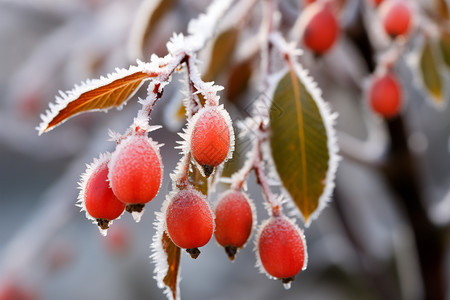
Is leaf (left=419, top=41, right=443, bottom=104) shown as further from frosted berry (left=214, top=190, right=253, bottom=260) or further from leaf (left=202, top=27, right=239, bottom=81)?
frosted berry (left=214, top=190, right=253, bottom=260)

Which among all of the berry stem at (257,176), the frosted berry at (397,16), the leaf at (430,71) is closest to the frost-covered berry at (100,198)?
the berry stem at (257,176)

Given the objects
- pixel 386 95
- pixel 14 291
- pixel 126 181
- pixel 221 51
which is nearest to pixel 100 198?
pixel 126 181

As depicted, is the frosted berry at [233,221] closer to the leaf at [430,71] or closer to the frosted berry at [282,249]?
the frosted berry at [282,249]

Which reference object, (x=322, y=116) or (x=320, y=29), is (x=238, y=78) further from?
(x=322, y=116)

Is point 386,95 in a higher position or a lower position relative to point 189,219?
higher

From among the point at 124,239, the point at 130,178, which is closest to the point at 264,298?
the point at 124,239

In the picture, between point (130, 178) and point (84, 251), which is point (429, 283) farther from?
point (84, 251)
